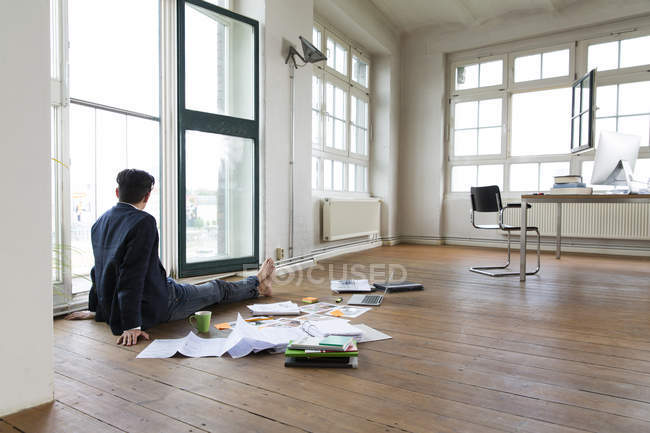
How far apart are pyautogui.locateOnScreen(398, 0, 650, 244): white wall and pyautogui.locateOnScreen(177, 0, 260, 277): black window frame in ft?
12.0

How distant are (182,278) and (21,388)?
6.46ft

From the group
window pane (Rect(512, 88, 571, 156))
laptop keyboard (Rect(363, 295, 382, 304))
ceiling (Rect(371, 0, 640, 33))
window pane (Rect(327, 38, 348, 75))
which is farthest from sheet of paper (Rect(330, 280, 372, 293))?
ceiling (Rect(371, 0, 640, 33))

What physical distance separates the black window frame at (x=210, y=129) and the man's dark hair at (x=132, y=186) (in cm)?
110

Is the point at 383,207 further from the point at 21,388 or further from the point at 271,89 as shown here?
the point at 21,388

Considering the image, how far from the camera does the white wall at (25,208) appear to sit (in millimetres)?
1361

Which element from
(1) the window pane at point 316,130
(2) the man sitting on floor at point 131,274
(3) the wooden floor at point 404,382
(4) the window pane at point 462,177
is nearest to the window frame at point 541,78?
(4) the window pane at point 462,177

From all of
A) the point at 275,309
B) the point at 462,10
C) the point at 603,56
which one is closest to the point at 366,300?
the point at 275,309

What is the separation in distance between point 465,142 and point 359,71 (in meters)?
1.95

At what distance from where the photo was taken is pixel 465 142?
6.75 metres

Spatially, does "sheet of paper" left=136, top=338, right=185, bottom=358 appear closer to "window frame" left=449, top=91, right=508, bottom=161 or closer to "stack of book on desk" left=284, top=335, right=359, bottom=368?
"stack of book on desk" left=284, top=335, right=359, bottom=368

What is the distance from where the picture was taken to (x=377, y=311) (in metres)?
2.73

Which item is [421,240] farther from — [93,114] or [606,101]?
[93,114]

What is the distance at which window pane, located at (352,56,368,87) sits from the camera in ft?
20.8

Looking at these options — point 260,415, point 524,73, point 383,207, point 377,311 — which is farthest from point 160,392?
point 524,73
